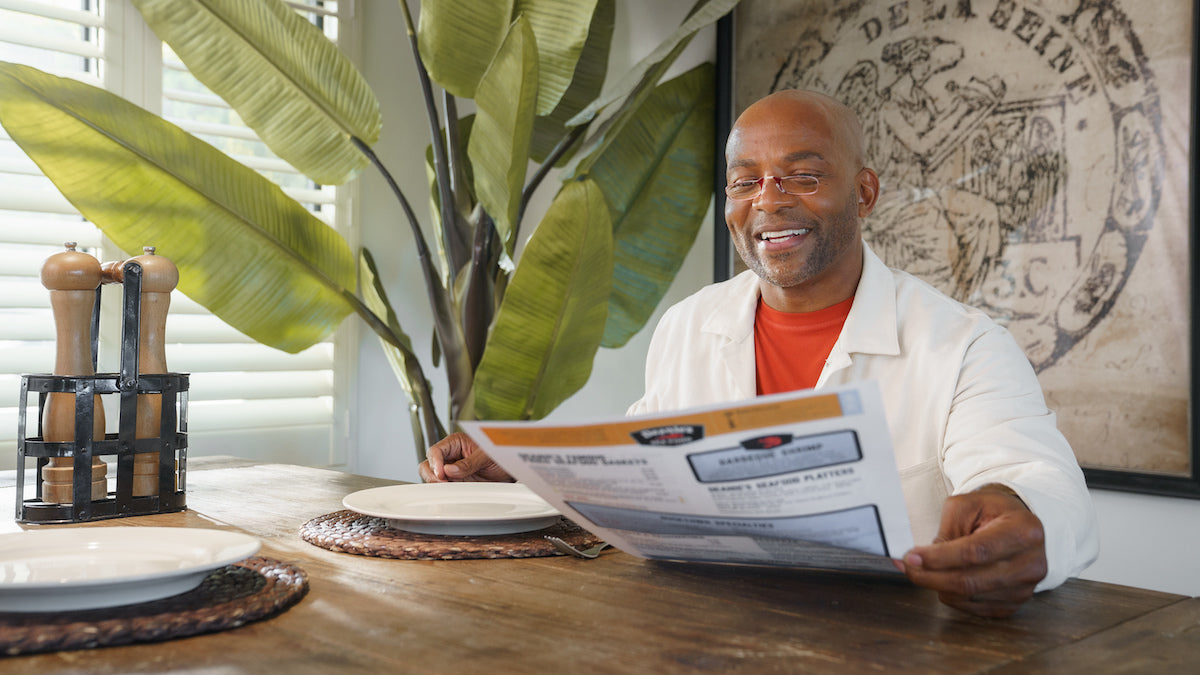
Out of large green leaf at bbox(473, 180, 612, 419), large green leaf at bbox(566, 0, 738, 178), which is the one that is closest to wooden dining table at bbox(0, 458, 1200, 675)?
large green leaf at bbox(473, 180, 612, 419)

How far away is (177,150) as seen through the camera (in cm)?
216

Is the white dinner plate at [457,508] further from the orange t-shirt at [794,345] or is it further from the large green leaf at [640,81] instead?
the large green leaf at [640,81]

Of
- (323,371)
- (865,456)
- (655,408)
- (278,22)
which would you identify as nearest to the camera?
Result: (865,456)

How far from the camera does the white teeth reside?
146cm

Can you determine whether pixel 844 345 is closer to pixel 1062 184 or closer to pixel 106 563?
pixel 106 563

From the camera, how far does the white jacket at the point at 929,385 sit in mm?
930

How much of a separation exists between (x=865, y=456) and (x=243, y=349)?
2.45 meters

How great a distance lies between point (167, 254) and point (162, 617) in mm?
1659

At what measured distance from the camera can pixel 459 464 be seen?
134 centimetres

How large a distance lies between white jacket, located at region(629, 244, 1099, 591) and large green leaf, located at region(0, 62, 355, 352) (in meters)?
1.09

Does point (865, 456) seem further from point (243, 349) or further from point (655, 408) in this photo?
point (243, 349)

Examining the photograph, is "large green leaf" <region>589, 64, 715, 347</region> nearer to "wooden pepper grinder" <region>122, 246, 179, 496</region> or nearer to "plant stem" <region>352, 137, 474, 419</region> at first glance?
"plant stem" <region>352, 137, 474, 419</region>

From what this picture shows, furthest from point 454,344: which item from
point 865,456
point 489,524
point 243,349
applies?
point 865,456

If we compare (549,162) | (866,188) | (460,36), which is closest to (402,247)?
(549,162)
